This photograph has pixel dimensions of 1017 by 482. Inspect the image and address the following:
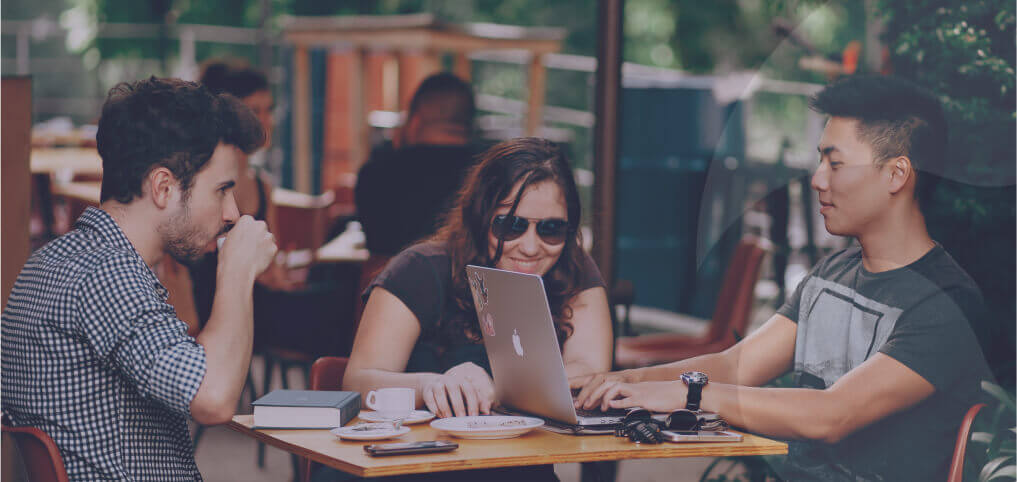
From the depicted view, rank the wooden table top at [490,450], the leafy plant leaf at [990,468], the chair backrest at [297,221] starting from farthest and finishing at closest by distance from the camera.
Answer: the chair backrest at [297,221] → the leafy plant leaf at [990,468] → the wooden table top at [490,450]

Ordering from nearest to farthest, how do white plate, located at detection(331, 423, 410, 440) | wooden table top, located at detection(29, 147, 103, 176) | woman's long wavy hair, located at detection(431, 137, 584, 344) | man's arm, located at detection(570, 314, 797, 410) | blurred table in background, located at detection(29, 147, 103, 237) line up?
white plate, located at detection(331, 423, 410, 440), man's arm, located at detection(570, 314, 797, 410), woman's long wavy hair, located at detection(431, 137, 584, 344), blurred table in background, located at detection(29, 147, 103, 237), wooden table top, located at detection(29, 147, 103, 176)

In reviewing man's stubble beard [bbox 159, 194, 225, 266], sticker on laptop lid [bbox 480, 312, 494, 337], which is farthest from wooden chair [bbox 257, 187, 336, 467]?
man's stubble beard [bbox 159, 194, 225, 266]

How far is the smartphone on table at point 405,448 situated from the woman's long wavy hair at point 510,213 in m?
0.74

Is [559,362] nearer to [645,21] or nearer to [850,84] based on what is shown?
[850,84]

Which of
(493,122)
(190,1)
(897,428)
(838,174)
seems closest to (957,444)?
(897,428)

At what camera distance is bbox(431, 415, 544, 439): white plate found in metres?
2.22

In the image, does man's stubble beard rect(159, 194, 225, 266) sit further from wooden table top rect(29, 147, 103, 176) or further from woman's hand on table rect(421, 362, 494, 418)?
wooden table top rect(29, 147, 103, 176)

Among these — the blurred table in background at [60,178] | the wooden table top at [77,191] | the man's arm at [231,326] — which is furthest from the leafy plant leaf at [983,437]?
the wooden table top at [77,191]

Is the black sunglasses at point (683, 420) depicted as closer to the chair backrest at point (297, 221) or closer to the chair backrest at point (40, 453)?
the chair backrest at point (40, 453)

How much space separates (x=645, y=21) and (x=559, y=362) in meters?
15.7

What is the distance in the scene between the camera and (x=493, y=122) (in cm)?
1198

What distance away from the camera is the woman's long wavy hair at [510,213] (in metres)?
2.83

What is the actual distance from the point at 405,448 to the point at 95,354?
60 cm

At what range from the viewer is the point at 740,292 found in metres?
4.47
